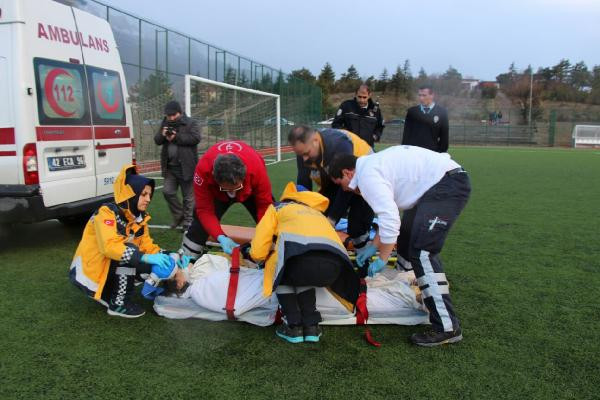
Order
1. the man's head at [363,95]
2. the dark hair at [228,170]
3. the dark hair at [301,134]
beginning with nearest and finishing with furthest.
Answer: the dark hair at [228,170]
the dark hair at [301,134]
the man's head at [363,95]

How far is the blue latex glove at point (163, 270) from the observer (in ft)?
11.1

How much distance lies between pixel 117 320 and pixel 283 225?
143 cm

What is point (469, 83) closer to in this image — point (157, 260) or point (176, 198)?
point (176, 198)

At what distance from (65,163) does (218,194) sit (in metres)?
1.94

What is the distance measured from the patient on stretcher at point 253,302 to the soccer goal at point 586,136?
37.3m

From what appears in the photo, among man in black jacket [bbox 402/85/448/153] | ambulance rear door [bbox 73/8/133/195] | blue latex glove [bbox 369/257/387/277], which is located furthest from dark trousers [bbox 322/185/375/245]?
ambulance rear door [bbox 73/8/133/195]

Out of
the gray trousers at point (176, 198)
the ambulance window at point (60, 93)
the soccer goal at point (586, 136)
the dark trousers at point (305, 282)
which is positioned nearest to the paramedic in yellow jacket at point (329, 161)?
the dark trousers at point (305, 282)

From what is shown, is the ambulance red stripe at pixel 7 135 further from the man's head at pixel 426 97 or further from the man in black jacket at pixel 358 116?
the man's head at pixel 426 97

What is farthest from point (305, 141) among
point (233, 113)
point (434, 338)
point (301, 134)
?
point (233, 113)

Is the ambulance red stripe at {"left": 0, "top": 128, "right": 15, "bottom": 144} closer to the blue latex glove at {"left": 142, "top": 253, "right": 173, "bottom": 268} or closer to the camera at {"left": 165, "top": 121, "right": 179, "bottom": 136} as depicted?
the camera at {"left": 165, "top": 121, "right": 179, "bottom": 136}

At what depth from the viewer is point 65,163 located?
16.2ft

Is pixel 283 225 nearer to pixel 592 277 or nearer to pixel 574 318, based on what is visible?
pixel 574 318

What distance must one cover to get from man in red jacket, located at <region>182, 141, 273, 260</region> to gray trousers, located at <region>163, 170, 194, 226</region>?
1.97 meters

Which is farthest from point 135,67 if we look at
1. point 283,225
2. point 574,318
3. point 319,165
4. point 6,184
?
point 574,318
